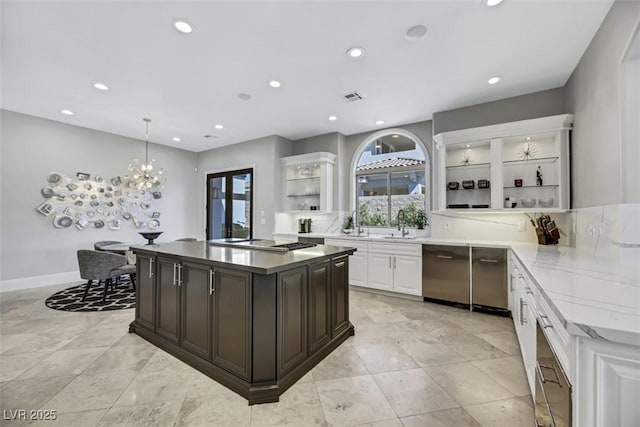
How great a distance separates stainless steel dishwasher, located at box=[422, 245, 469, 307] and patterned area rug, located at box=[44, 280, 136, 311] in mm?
4220

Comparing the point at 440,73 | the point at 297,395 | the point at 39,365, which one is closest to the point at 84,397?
the point at 39,365

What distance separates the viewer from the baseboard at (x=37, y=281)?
14.2 feet

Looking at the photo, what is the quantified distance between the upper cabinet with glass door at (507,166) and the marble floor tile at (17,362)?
191 inches

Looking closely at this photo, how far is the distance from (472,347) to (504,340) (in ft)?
1.40

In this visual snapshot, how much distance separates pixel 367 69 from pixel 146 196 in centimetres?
555

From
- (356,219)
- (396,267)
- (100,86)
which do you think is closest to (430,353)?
(396,267)

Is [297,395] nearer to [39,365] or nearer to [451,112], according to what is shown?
[39,365]

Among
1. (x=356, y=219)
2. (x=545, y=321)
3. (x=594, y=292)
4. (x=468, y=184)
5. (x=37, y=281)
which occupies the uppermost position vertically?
(x=468, y=184)

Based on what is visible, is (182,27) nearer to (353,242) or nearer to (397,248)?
(353,242)

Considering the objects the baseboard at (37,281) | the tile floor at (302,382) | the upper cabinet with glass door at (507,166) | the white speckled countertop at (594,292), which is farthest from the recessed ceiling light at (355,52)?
the baseboard at (37,281)

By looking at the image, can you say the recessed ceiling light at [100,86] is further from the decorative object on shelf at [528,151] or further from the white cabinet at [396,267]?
the decorative object on shelf at [528,151]

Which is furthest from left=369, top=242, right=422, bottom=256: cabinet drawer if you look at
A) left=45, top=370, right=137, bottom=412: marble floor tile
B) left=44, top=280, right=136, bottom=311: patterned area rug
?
left=44, top=280, right=136, bottom=311: patterned area rug

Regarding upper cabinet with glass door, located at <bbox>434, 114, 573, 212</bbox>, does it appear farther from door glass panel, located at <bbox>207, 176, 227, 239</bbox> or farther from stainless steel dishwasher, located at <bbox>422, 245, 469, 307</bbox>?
door glass panel, located at <bbox>207, 176, 227, 239</bbox>

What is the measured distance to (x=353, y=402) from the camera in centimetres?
186
